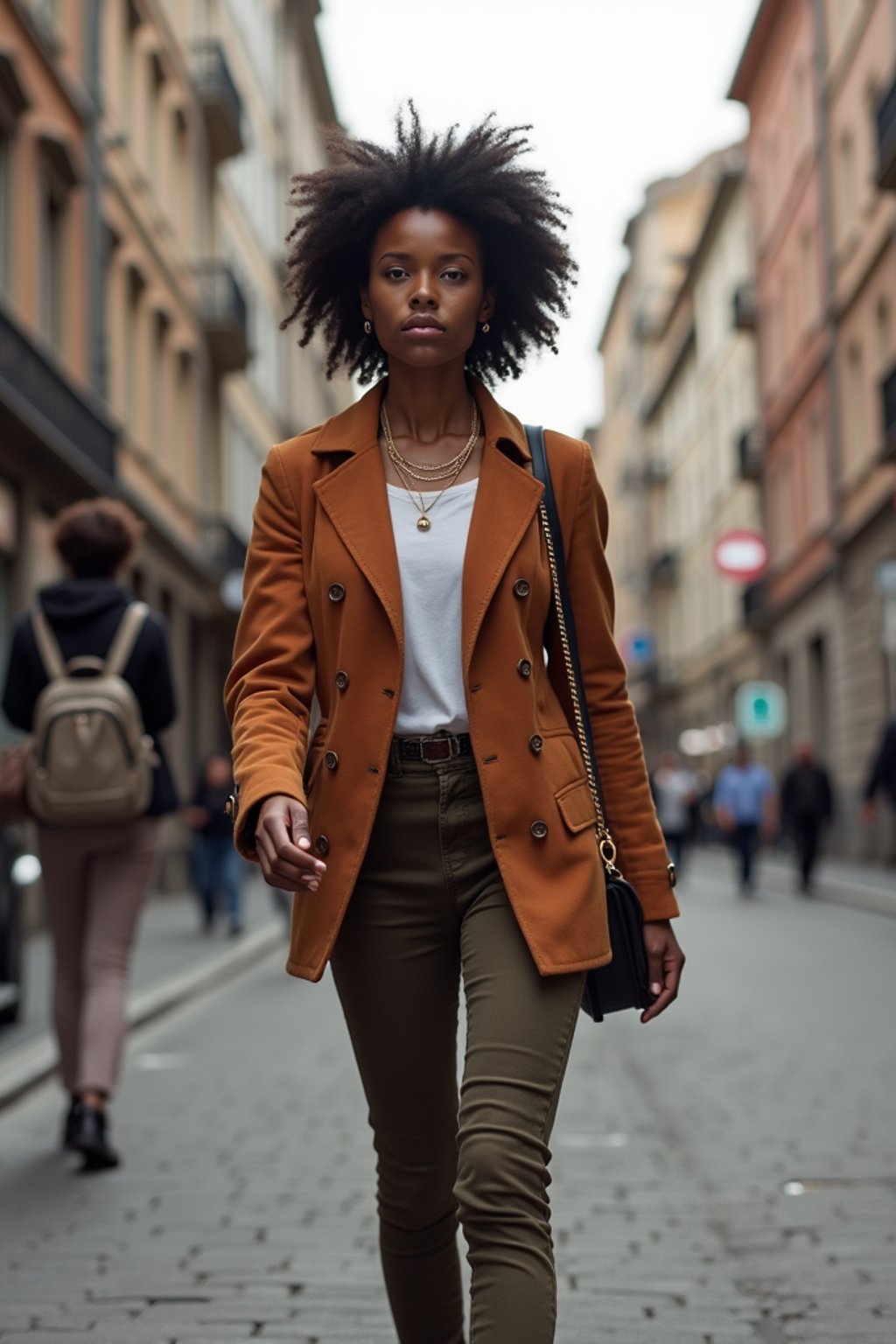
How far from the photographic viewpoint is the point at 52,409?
21297 mm

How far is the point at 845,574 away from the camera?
33.8m

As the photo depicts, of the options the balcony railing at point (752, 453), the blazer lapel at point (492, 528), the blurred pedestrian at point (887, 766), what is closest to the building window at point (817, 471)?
the balcony railing at point (752, 453)

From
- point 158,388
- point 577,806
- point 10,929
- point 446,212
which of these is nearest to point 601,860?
point 577,806

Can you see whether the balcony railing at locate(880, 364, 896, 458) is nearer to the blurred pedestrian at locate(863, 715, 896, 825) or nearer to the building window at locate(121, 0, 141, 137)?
the building window at locate(121, 0, 141, 137)

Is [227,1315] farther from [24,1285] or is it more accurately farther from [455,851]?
[455,851]

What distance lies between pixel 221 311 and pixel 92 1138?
29566 millimetres

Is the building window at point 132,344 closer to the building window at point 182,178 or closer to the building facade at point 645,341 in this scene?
the building window at point 182,178

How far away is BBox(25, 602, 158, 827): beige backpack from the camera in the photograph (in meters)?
6.46

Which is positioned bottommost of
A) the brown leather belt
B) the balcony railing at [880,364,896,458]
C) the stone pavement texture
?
the stone pavement texture

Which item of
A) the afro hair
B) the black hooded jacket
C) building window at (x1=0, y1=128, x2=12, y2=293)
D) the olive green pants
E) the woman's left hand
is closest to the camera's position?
the olive green pants

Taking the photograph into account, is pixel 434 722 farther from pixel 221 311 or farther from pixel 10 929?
pixel 221 311

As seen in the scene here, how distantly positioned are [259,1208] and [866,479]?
2719 centimetres

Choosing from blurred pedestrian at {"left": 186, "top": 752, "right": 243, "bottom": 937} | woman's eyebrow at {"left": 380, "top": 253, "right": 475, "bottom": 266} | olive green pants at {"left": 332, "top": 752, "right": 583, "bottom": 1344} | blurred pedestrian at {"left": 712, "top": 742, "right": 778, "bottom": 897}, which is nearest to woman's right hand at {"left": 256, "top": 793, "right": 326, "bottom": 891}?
olive green pants at {"left": 332, "top": 752, "right": 583, "bottom": 1344}

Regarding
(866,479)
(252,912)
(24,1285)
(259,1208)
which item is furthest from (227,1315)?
(866,479)
